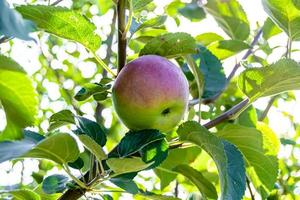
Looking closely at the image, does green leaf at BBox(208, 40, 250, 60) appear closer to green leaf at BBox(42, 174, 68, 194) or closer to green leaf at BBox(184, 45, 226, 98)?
green leaf at BBox(184, 45, 226, 98)

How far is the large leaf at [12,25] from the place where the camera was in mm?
524

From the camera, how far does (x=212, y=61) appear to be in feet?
4.42

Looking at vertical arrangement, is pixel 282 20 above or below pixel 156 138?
above

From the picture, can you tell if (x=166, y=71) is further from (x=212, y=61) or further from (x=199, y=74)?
(x=212, y=61)

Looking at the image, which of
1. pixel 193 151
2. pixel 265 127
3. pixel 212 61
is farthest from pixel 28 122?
pixel 193 151

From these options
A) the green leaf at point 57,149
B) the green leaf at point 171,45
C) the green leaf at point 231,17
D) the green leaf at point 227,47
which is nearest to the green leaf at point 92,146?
the green leaf at point 57,149

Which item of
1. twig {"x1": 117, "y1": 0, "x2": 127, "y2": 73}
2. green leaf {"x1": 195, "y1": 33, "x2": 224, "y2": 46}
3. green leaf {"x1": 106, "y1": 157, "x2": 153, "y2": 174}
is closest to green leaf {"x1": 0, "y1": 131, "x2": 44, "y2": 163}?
green leaf {"x1": 106, "y1": 157, "x2": 153, "y2": 174}

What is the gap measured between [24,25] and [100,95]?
1.90 feet

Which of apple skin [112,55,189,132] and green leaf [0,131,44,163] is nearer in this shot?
green leaf [0,131,44,163]

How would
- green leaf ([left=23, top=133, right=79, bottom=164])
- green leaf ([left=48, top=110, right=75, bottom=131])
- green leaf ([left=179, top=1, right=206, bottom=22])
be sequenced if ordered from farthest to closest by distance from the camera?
green leaf ([left=179, top=1, right=206, bottom=22])
green leaf ([left=48, top=110, right=75, bottom=131])
green leaf ([left=23, top=133, right=79, bottom=164])

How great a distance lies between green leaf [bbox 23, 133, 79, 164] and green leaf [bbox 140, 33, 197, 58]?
0.27m

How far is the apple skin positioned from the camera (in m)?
1.01

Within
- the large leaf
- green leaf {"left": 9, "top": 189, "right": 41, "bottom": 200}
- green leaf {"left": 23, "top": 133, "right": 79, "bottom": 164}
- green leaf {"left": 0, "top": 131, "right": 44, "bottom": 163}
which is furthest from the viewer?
green leaf {"left": 9, "top": 189, "right": 41, "bottom": 200}

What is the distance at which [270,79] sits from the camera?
112cm
